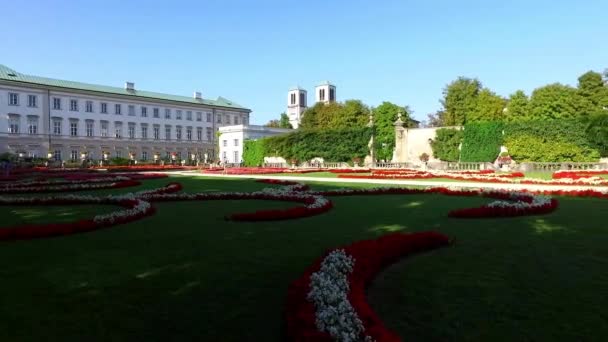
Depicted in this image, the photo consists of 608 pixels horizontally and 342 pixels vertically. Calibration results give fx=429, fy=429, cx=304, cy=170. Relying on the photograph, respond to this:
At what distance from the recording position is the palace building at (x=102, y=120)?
53281 mm

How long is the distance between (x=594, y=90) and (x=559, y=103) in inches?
138

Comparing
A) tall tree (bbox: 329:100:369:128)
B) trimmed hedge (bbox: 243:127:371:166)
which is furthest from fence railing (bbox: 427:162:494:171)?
tall tree (bbox: 329:100:369:128)

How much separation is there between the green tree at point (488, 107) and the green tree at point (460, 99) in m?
1.00

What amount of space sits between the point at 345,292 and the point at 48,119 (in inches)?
2466

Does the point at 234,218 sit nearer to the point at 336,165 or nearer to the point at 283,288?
the point at 283,288

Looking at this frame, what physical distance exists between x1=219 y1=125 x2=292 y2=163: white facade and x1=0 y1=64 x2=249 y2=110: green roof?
1085 cm

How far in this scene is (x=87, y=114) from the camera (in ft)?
197

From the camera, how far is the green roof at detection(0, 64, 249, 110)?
5391 centimetres

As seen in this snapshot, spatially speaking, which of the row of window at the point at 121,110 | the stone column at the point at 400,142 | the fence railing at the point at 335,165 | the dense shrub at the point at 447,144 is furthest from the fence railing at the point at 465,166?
the row of window at the point at 121,110

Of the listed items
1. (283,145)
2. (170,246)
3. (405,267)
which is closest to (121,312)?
(170,246)

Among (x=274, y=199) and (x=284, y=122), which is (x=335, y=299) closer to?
(x=274, y=199)

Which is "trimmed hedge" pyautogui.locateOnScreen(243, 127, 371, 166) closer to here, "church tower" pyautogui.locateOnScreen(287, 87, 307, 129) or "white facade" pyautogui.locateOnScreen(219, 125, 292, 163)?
"white facade" pyautogui.locateOnScreen(219, 125, 292, 163)


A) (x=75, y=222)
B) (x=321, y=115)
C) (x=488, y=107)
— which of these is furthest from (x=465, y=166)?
(x=321, y=115)

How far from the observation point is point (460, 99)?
168 feet
